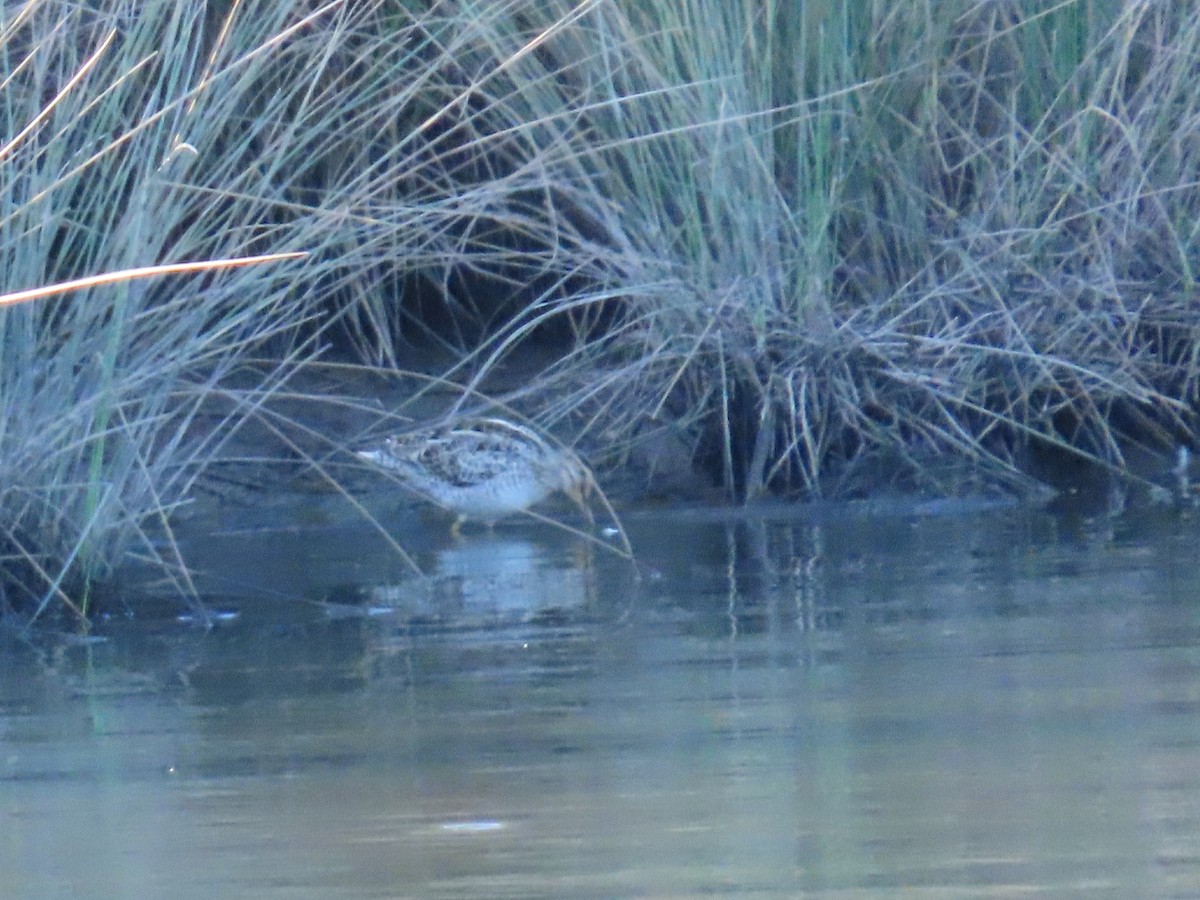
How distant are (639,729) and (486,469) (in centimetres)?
259

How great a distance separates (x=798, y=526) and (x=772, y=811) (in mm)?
2697

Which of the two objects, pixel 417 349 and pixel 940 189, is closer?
pixel 940 189

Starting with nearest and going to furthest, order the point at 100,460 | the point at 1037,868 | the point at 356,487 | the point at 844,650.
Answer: the point at 1037,868
the point at 844,650
the point at 100,460
the point at 356,487

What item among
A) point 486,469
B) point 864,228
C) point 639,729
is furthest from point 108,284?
point 864,228

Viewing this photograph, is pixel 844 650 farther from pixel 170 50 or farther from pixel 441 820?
pixel 170 50

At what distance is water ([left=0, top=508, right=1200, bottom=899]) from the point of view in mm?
2777

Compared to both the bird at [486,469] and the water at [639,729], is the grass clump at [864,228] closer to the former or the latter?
the bird at [486,469]

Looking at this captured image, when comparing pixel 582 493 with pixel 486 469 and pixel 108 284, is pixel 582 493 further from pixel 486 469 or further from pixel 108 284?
pixel 108 284

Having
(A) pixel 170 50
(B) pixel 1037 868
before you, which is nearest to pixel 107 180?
(A) pixel 170 50

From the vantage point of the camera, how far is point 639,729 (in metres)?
3.46

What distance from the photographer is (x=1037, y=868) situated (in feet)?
8.82

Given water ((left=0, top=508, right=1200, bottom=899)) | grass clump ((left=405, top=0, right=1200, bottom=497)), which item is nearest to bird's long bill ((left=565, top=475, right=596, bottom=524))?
grass clump ((left=405, top=0, right=1200, bottom=497))

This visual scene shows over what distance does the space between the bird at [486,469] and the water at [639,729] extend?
535 mm

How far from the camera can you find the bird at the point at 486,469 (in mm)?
5867
